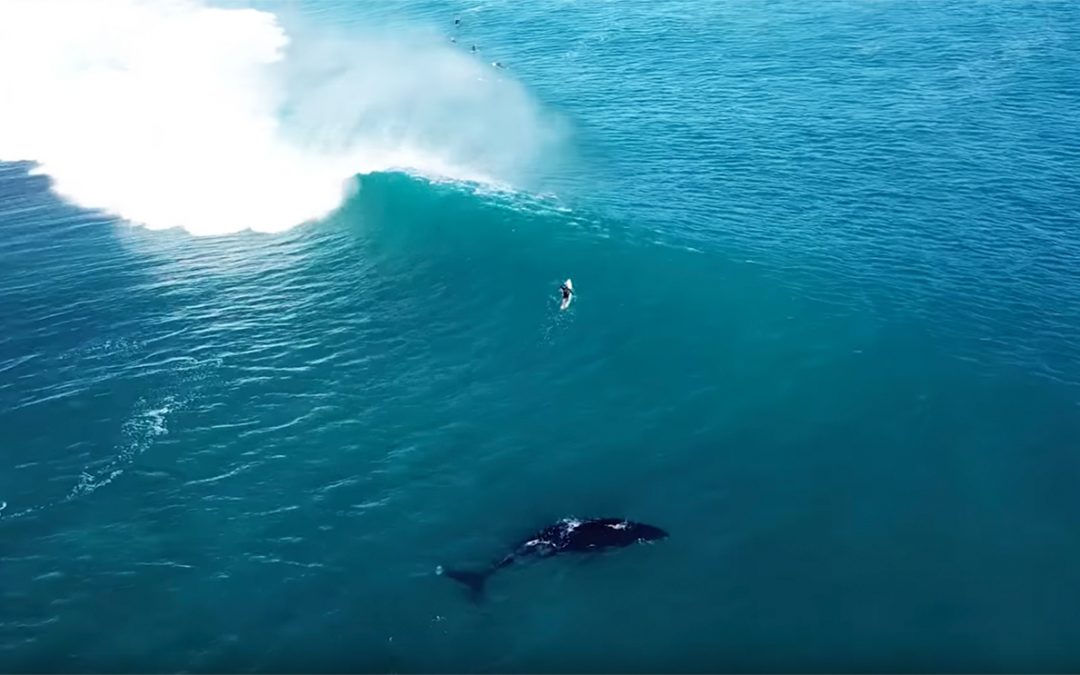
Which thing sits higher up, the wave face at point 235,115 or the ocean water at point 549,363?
the wave face at point 235,115

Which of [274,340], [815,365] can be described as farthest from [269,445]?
[815,365]

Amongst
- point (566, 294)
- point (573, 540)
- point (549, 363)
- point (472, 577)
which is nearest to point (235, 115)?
point (566, 294)

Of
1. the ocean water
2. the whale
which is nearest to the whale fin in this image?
the whale

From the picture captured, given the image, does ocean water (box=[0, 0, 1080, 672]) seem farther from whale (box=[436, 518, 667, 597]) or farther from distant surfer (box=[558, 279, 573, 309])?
distant surfer (box=[558, 279, 573, 309])

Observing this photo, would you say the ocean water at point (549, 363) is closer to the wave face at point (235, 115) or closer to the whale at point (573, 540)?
the wave face at point (235, 115)

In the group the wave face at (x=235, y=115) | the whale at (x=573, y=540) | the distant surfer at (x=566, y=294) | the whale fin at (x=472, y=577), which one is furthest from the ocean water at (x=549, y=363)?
the distant surfer at (x=566, y=294)

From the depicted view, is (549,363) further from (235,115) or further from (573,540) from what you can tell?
(235,115)
